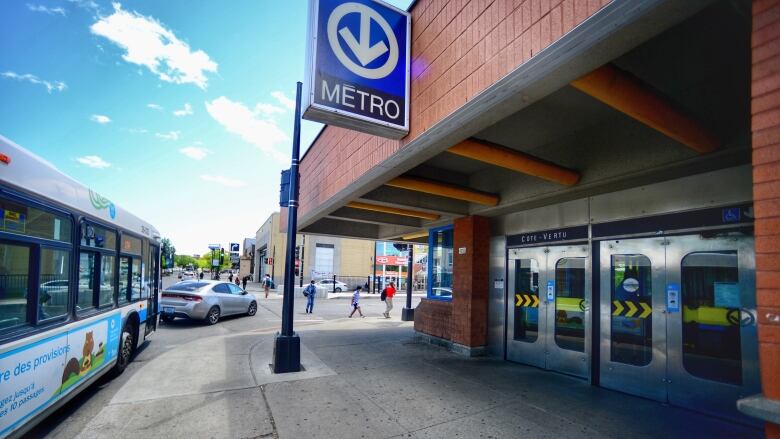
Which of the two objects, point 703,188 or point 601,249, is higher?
point 703,188

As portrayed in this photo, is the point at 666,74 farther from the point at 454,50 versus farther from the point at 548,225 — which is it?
the point at 548,225

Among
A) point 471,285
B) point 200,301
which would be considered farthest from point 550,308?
point 200,301

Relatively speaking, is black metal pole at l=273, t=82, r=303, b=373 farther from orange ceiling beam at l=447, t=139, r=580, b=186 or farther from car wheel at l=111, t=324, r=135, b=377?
orange ceiling beam at l=447, t=139, r=580, b=186

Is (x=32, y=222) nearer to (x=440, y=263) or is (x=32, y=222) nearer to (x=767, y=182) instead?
(x=767, y=182)

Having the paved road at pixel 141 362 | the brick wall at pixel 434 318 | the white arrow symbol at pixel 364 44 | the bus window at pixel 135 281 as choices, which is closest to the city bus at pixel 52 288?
the paved road at pixel 141 362

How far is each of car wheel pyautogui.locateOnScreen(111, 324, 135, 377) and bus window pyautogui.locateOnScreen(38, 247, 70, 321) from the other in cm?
243

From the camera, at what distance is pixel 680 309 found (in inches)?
215

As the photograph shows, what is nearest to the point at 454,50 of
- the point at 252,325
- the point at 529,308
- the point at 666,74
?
the point at 666,74

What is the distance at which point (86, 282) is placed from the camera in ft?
17.4

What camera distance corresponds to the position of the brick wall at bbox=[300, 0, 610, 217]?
118 inches

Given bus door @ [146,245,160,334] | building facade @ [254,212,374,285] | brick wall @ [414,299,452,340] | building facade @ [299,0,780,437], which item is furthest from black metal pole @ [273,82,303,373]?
building facade @ [254,212,374,285]

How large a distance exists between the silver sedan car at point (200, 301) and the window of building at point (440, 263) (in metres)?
7.72

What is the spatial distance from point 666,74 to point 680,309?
324cm

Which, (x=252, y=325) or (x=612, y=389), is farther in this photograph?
(x=252, y=325)
